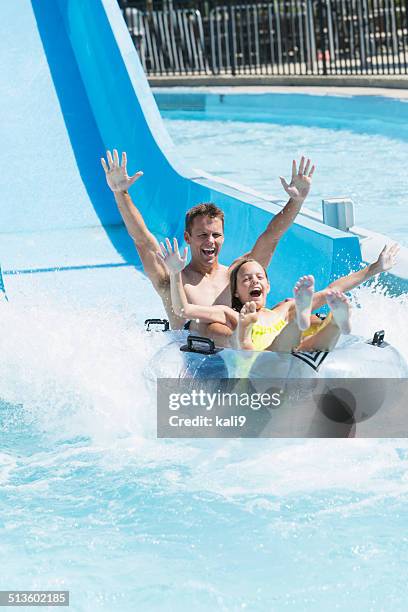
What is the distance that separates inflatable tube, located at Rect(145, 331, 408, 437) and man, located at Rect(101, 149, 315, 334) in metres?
0.47

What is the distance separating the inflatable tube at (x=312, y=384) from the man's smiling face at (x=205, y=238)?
2.02 ft

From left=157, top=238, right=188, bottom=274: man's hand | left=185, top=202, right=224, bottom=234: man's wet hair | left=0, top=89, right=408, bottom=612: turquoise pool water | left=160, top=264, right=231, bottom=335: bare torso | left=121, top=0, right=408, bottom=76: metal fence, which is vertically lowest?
left=0, top=89, right=408, bottom=612: turquoise pool water

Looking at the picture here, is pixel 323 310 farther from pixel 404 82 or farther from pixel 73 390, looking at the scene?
pixel 404 82

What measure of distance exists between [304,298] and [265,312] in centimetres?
44

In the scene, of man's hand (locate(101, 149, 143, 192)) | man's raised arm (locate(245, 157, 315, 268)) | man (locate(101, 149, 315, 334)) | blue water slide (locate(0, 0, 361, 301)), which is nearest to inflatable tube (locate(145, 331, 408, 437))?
man (locate(101, 149, 315, 334))

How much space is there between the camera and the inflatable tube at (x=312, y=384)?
3527 mm

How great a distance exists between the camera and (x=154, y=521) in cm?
332

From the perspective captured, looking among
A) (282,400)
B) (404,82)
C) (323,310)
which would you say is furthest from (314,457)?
(404,82)

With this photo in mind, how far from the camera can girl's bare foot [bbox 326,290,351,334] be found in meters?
3.48

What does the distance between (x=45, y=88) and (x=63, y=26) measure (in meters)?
0.59

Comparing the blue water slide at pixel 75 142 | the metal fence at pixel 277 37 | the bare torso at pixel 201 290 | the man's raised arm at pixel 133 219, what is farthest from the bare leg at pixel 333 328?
the metal fence at pixel 277 37

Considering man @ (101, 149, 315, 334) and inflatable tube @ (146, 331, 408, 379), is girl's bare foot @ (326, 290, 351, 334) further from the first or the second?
man @ (101, 149, 315, 334)

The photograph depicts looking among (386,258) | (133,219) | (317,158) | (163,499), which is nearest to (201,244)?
(133,219)

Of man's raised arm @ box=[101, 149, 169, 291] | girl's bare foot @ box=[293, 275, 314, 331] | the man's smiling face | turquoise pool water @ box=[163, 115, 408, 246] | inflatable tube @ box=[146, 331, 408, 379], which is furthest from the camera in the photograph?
turquoise pool water @ box=[163, 115, 408, 246]
